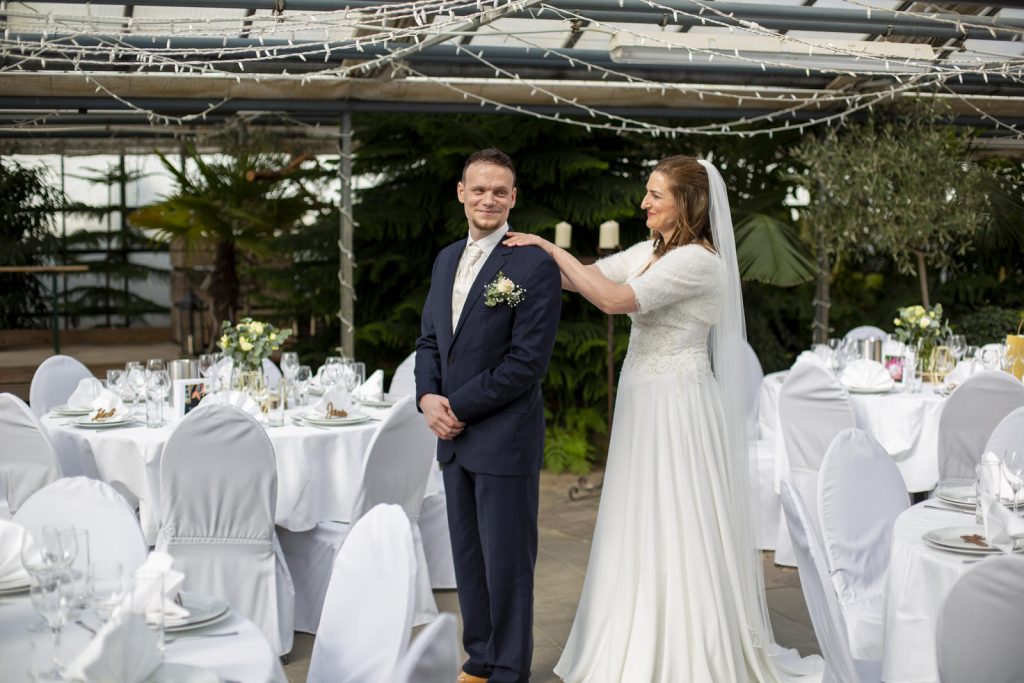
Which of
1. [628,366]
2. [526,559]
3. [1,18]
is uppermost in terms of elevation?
[1,18]

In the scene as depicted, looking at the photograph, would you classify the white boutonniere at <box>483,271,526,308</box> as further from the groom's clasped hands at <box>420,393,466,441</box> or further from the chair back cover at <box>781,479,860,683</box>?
the chair back cover at <box>781,479,860,683</box>

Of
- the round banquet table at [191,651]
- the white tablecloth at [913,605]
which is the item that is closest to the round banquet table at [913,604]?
the white tablecloth at [913,605]

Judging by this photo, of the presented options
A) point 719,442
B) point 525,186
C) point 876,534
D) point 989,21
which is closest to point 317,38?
point 525,186

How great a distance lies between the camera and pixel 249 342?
5.48 meters

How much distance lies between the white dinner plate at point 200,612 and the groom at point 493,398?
4.54 feet

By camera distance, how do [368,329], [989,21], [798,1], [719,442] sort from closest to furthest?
[719,442] → [989,21] → [798,1] → [368,329]

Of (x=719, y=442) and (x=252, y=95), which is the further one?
(x=252, y=95)

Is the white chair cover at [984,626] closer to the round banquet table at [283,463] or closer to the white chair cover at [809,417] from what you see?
the round banquet table at [283,463]

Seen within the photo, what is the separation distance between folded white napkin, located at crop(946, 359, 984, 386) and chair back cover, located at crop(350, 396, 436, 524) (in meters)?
3.17

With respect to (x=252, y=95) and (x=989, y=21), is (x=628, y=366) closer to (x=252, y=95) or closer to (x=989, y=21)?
(x=989, y=21)

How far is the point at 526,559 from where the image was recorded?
3965 millimetres

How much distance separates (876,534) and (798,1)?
485 cm

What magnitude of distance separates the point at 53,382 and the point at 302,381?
152cm

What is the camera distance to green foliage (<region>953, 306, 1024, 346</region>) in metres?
10.2
